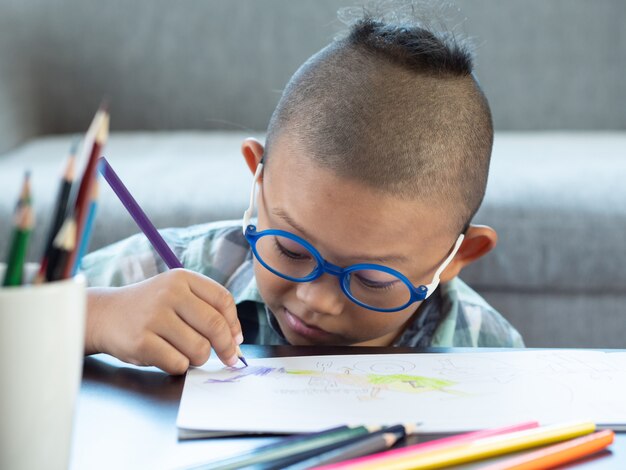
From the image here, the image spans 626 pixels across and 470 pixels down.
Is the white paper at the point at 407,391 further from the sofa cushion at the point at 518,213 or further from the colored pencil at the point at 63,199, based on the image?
the sofa cushion at the point at 518,213

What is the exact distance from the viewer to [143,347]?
0.62 metres

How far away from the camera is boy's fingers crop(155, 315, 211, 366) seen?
24.5 inches

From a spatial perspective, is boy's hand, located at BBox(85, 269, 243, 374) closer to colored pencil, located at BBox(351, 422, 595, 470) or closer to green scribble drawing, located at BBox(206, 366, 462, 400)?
green scribble drawing, located at BBox(206, 366, 462, 400)

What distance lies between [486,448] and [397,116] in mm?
412

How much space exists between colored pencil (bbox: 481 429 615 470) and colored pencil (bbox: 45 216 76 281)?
0.73 feet

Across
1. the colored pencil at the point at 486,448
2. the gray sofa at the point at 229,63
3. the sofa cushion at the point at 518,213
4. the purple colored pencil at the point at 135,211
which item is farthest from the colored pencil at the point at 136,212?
the gray sofa at the point at 229,63

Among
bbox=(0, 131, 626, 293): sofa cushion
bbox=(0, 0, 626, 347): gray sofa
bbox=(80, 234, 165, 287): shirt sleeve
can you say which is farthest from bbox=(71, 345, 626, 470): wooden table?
bbox=(0, 0, 626, 347): gray sofa

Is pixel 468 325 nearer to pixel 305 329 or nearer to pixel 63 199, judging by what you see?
pixel 305 329

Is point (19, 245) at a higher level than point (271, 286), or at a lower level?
higher

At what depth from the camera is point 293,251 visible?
790 mm

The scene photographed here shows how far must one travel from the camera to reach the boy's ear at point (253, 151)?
0.96 metres

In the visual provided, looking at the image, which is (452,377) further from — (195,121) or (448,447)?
(195,121)

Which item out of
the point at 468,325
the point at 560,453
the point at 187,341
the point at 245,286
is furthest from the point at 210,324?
the point at 468,325

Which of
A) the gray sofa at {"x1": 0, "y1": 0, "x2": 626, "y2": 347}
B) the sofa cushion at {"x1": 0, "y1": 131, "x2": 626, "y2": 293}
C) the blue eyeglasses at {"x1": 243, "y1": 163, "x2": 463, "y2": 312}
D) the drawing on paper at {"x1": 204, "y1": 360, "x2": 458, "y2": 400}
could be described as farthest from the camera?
the gray sofa at {"x1": 0, "y1": 0, "x2": 626, "y2": 347}
